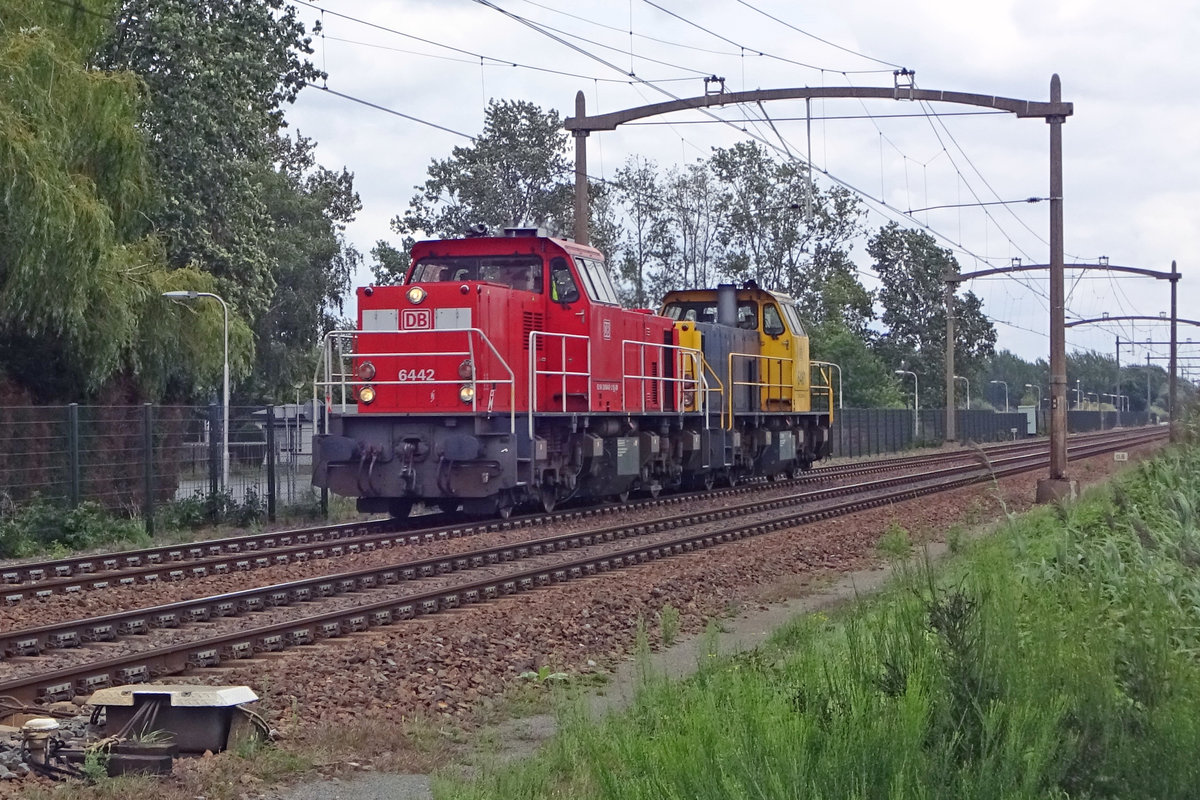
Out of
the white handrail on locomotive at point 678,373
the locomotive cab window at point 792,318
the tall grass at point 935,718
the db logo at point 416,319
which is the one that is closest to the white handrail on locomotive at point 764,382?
the locomotive cab window at point 792,318

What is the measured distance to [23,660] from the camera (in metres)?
9.21

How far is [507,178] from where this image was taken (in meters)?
58.9

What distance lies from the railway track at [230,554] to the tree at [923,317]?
189 feet

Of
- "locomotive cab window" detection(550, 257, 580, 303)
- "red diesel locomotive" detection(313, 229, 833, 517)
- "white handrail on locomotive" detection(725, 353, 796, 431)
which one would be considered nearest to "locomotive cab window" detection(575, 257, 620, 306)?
"red diesel locomotive" detection(313, 229, 833, 517)

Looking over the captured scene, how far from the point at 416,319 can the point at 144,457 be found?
443 cm

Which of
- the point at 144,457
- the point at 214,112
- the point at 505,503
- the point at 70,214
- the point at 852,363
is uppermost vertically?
the point at 214,112

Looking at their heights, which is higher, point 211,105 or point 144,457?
point 211,105

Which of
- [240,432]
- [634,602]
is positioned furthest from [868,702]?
[240,432]

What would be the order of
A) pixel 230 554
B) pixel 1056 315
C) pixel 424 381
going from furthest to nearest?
pixel 1056 315 < pixel 424 381 < pixel 230 554

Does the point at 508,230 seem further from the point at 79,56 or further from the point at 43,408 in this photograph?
the point at 79,56

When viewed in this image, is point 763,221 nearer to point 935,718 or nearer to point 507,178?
point 507,178

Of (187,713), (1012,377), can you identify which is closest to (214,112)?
(187,713)

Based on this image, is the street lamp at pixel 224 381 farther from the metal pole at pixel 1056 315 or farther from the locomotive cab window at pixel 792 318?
the metal pole at pixel 1056 315

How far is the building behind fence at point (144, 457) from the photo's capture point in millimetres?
17875
